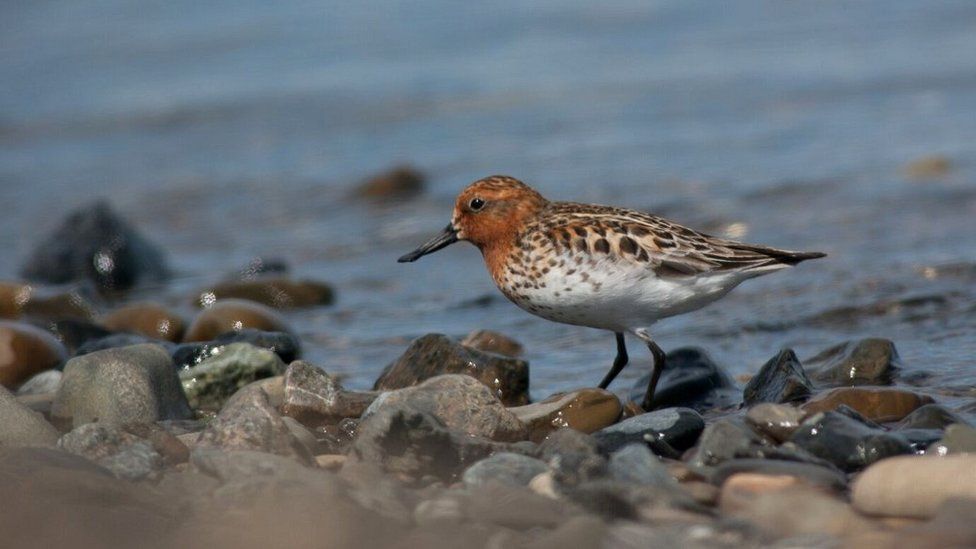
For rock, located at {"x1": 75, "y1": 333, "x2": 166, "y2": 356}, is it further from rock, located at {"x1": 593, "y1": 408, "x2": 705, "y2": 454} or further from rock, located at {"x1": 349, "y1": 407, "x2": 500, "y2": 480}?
rock, located at {"x1": 593, "y1": 408, "x2": 705, "y2": 454}

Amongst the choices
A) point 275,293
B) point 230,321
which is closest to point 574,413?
point 230,321

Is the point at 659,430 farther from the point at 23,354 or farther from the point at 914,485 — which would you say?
the point at 23,354

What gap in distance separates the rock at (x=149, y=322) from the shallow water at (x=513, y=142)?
2.92 ft

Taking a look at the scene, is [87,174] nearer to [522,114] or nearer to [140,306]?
[522,114]

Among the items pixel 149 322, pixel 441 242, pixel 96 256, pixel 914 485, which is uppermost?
pixel 441 242

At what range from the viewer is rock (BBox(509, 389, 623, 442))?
573 centimetres

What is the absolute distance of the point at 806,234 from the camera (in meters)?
9.98

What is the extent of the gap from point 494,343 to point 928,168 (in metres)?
5.01

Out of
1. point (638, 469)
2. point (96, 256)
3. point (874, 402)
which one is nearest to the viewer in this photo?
point (638, 469)

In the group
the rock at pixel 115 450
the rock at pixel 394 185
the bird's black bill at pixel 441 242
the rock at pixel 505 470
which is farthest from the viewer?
the rock at pixel 394 185

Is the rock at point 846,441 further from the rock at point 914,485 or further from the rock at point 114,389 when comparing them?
the rock at point 114,389

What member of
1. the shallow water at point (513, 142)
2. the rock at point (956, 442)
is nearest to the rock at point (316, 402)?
the shallow water at point (513, 142)

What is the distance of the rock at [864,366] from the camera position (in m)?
6.39

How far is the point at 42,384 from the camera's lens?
6.88 metres
